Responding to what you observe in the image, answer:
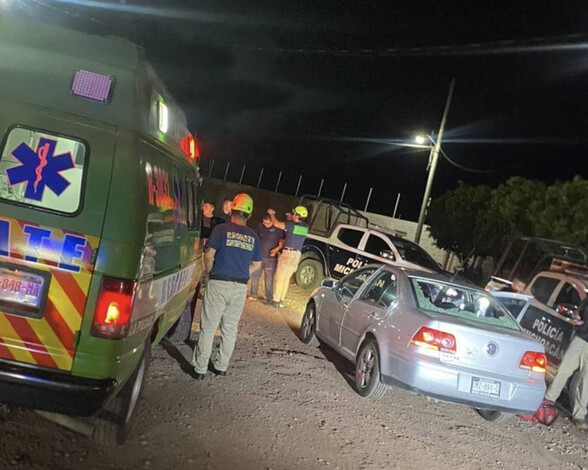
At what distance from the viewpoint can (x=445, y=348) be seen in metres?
A: 5.69

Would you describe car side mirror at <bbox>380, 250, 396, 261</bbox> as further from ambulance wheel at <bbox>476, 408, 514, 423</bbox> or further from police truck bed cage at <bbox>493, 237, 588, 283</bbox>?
ambulance wheel at <bbox>476, 408, 514, 423</bbox>

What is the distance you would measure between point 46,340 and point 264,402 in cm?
276

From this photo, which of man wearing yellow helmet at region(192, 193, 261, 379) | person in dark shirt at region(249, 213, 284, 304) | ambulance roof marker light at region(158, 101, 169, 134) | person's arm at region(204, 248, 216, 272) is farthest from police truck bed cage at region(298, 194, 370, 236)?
ambulance roof marker light at region(158, 101, 169, 134)

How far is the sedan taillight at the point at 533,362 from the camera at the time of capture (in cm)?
584

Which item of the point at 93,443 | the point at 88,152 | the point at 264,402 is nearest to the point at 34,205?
the point at 88,152

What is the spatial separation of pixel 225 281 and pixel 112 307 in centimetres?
249

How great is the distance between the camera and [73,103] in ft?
11.4

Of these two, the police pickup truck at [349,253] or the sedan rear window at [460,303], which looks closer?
the sedan rear window at [460,303]

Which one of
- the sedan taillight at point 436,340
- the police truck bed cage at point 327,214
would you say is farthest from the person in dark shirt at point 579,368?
the police truck bed cage at point 327,214

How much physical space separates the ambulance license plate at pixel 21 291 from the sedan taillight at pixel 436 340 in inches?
143

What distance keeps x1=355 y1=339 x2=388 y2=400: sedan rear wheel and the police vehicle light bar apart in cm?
390

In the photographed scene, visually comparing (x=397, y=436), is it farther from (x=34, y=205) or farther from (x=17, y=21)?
(x=17, y=21)

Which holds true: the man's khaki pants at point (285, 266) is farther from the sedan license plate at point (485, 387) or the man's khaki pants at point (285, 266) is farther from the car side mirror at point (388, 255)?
the sedan license plate at point (485, 387)

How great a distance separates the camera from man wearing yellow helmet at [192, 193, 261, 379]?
583 cm
